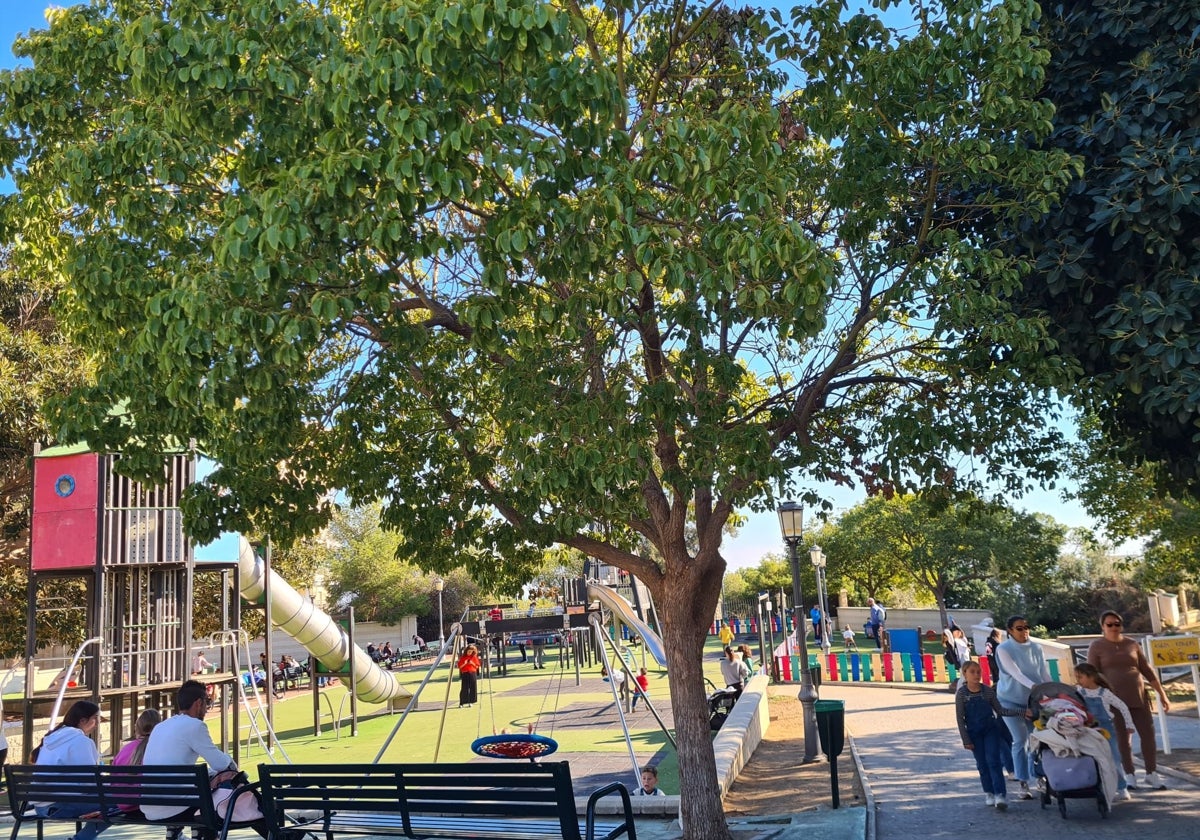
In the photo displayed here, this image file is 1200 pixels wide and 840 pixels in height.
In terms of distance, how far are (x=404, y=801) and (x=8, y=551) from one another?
74.0ft

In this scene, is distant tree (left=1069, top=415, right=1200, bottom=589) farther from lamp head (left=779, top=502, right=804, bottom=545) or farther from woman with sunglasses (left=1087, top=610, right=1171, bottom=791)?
woman with sunglasses (left=1087, top=610, right=1171, bottom=791)

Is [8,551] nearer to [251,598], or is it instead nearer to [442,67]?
[251,598]

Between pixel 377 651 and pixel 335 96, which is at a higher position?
pixel 335 96

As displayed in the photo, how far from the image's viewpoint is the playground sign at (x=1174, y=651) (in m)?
11.9

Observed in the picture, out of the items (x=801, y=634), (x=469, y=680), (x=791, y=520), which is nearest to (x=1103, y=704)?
(x=801, y=634)

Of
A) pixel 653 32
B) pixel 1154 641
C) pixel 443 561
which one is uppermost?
pixel 653 32

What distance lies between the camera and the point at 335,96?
275 inches

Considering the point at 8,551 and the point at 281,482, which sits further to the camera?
the point at 8,551

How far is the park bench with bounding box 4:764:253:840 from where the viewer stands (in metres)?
7.37

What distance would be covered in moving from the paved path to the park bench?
5.75m

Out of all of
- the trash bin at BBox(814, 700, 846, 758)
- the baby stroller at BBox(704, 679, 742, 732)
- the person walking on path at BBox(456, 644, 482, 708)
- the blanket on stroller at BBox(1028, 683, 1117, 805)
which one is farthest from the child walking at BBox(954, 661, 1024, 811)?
the person walking on path at BBox(456, 644, 482, 708)

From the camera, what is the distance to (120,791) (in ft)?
25.3

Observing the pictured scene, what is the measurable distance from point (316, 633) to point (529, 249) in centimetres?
1780

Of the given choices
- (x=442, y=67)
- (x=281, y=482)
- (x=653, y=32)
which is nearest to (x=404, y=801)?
(x=281, y=482)
